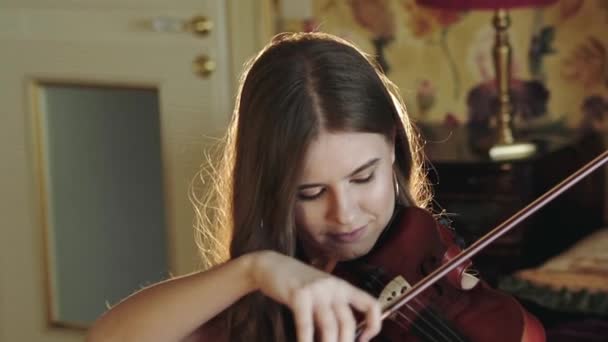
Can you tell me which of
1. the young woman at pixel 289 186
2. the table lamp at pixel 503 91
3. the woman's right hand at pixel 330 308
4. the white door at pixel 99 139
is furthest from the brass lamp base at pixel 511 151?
the woman's right hand at pixel 330 308

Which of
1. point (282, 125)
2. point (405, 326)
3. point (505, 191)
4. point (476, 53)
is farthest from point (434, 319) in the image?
point (476, 53)

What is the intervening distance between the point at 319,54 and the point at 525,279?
938mm

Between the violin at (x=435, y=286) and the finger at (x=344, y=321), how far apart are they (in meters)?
0.09

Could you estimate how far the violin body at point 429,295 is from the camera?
1.07 metres

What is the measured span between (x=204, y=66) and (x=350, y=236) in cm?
149

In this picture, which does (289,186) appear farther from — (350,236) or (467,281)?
(467,281)

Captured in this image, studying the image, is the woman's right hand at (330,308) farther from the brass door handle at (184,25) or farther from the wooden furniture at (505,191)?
the brass door handle at (184,25)

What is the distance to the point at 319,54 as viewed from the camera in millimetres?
1145

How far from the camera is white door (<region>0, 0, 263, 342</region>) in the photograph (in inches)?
101

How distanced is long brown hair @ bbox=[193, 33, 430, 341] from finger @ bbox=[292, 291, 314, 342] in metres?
0.20

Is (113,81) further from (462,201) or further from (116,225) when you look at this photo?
(462,201)

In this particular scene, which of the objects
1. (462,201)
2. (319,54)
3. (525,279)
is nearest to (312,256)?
(319,54)

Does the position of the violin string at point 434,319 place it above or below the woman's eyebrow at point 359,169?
below

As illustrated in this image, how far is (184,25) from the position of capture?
2559 millimetres
